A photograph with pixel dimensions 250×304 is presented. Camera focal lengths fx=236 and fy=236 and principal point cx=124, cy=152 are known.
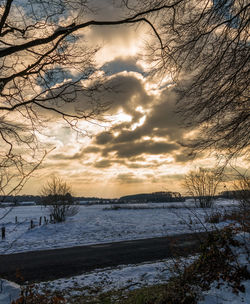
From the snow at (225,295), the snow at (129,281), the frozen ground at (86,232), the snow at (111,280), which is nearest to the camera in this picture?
the snow at (225,295)

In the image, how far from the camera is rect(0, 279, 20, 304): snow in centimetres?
419

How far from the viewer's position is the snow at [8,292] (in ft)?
13.7

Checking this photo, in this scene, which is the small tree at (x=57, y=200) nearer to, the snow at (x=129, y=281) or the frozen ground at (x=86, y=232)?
the frozen ground at (x=86, y=232)

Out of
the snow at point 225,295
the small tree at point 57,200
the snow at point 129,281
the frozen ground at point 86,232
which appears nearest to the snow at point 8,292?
Result: the frozen ground at point 86,232

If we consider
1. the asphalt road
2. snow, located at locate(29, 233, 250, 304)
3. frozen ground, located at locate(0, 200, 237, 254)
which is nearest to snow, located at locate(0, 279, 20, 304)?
frozen ground, located at locate(0, 200, 237, 254)

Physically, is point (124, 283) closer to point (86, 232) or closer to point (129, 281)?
point (129, 281)

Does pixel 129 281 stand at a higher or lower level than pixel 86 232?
higher

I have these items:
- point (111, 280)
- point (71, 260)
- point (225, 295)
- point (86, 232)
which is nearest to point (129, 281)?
point (111, 280)

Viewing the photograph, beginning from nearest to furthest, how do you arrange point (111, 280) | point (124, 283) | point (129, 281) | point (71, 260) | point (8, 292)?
point (8, 292), point (124, 283), point (129, 281), point (111, 280), point (71, 260)

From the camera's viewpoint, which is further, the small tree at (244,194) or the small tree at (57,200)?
the small tree at (57,200)

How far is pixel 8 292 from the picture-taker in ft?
14.7

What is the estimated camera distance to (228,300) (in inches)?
151

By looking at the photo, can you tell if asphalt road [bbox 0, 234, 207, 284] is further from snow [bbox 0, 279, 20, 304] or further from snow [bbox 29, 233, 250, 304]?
snow [bbox 0, 279, 20, 304]

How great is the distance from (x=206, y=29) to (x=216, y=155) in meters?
2.83
